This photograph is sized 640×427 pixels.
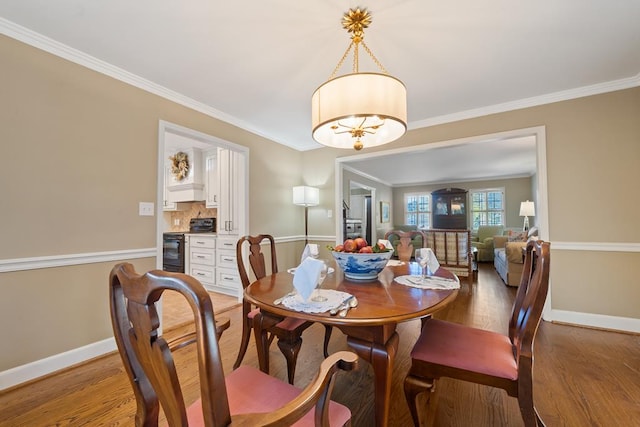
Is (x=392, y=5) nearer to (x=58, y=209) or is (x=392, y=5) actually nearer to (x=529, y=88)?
(x=529, y=88)

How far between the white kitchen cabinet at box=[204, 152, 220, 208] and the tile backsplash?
1.61 ft

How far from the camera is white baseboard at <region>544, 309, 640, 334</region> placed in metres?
2.49

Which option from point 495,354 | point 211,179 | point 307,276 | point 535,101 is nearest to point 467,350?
point 495,354

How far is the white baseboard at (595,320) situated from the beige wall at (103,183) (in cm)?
6

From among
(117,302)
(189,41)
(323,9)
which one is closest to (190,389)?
(117,302)

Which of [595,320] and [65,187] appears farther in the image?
[595,320]

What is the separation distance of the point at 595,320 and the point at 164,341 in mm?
3729

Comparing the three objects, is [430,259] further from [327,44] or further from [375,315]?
[327,44]

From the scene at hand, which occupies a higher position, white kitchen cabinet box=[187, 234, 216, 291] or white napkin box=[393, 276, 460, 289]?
white napkin box=[393, 276, 460, 289]

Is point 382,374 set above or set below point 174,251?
below

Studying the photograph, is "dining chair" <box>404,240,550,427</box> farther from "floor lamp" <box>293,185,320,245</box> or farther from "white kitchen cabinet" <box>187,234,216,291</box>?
"white kitchen cabinet" <box>187,234,216,291</box>

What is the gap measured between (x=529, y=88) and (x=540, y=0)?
4.22 ft

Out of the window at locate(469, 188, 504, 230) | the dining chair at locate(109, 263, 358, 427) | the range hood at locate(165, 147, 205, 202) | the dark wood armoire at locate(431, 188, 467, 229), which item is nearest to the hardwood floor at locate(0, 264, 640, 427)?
the dining chair at locate(109, 263, 358, 427)

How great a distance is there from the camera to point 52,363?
190cm
